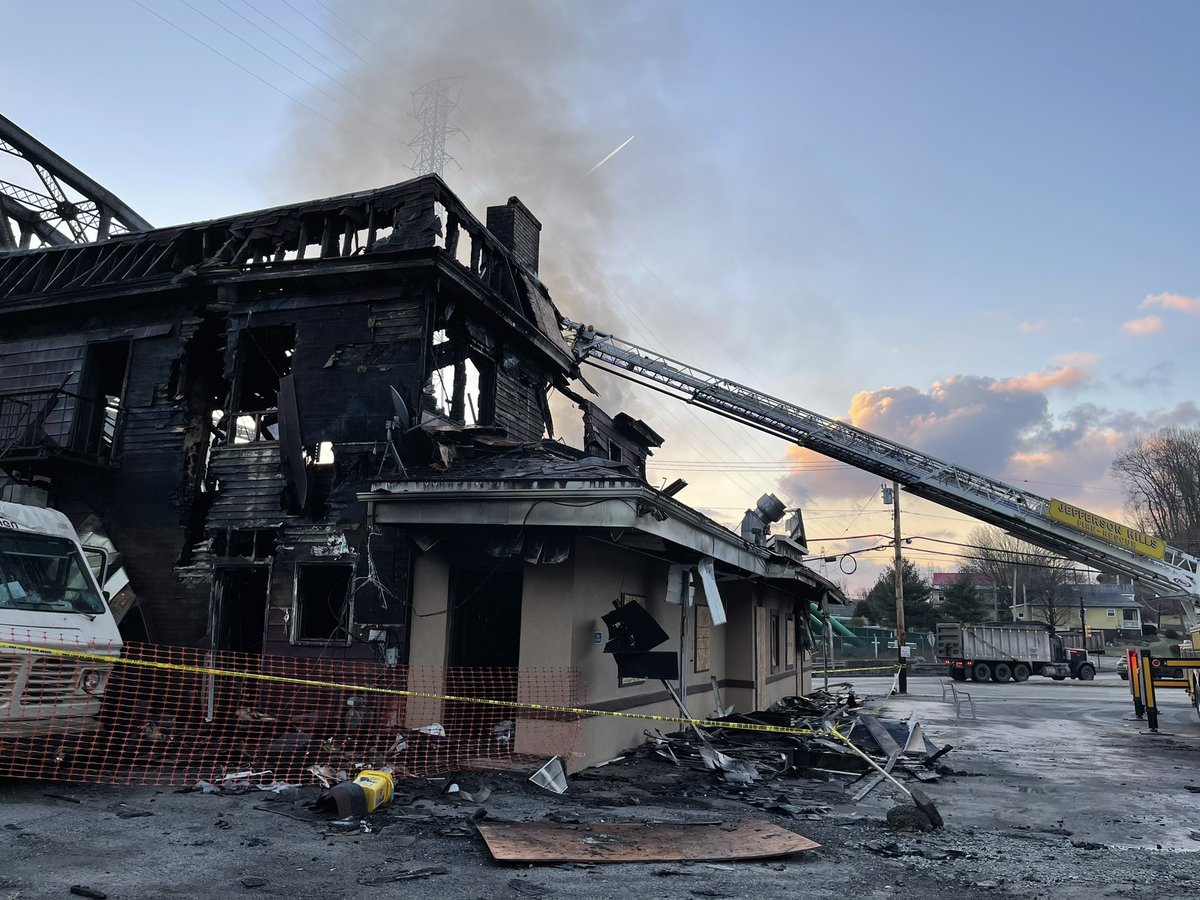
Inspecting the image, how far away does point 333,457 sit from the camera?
12.7 meters

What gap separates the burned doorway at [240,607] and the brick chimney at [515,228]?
831 cm

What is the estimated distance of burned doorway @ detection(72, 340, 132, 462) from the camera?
47.5 feet

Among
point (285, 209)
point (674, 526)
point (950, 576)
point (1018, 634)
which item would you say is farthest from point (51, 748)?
point (950, 576)

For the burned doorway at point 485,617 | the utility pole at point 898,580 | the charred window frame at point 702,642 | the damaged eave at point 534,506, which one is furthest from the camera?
the utility pole at point 898,580

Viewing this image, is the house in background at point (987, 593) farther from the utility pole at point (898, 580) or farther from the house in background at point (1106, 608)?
the utility pole at point (898, 580)

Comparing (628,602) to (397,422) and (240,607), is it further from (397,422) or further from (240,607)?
(240,607)

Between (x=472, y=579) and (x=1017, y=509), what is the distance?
71.3ft

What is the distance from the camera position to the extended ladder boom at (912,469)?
85.6 feet

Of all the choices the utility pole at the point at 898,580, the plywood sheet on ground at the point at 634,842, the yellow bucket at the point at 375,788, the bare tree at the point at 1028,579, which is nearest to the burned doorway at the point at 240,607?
the yellow bucket at the point at 375,788

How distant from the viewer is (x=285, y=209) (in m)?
13.9

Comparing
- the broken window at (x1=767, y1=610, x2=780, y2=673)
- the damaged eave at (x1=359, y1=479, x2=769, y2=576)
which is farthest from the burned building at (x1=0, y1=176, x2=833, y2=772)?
the broken window at (x1=767, y1=610, x2=780, y2=673)

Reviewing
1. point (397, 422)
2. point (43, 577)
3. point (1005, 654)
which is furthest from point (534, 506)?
point (1005, 654)

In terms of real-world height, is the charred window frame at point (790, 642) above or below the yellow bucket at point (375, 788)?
above

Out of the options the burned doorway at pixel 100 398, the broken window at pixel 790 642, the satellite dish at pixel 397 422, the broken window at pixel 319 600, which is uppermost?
the burned doorway at pixel 100 398
